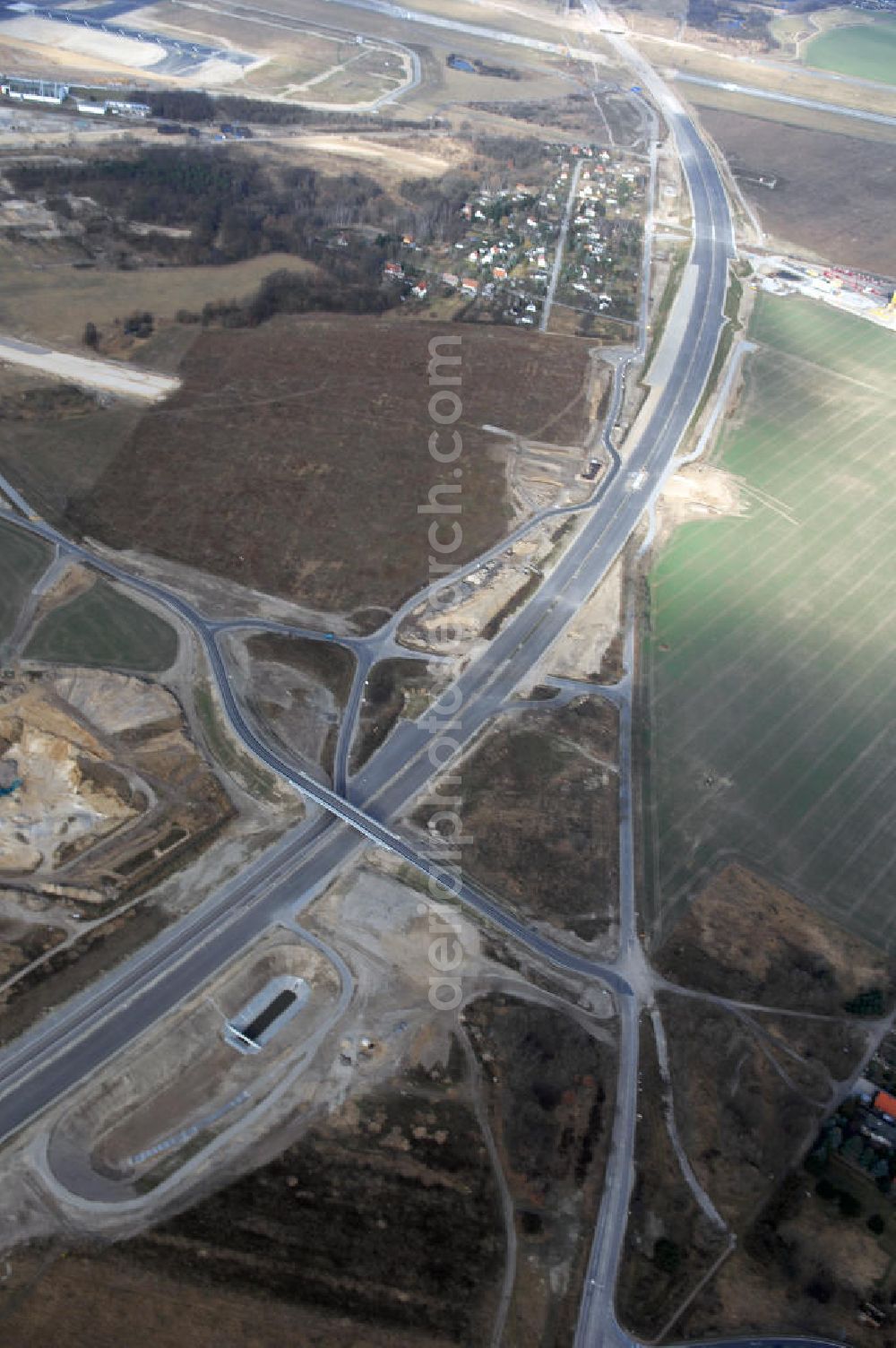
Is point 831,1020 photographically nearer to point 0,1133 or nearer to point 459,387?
point 0,1133

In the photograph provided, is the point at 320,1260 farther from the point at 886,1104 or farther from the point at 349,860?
the point at 886,1104

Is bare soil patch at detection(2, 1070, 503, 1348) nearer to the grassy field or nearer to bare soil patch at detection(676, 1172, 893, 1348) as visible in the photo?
bare soil patch at detection(676, 1172, 893, 1348)

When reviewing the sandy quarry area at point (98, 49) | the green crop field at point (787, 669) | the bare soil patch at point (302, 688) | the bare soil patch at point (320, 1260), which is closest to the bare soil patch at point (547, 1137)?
the bare soil patch at point (320, 1260)

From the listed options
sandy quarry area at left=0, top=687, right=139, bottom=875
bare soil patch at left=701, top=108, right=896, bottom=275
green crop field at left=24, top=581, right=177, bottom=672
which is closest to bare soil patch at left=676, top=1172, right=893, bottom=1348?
sandy quarry area at left=0, top=687, right=139, bottom=875

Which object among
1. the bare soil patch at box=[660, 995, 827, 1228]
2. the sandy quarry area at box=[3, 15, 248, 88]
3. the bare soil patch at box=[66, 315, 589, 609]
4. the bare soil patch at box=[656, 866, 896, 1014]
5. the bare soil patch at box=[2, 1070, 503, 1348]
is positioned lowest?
the bare soil patch at box=[2, 1070, 503, 1348]

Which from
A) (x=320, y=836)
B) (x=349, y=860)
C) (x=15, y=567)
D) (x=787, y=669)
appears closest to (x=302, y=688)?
(x=320, y=836)
